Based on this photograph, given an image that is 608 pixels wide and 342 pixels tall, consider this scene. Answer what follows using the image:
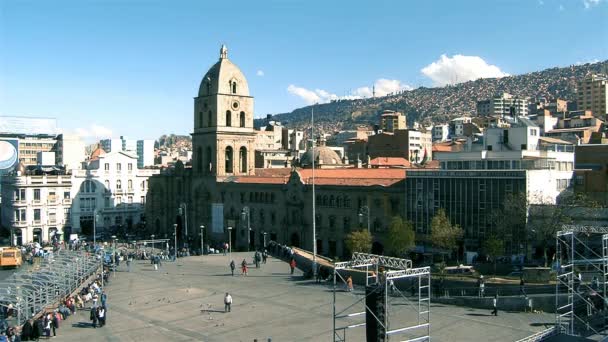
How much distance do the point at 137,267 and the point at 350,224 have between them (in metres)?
22.4

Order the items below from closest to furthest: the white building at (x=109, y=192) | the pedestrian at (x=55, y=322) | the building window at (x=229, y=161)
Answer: the pedestrian at (x=55, y=322) < the building window at (x=229, y=161) < the white building at (x=109, y=192)

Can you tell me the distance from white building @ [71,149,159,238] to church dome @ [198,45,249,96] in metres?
20.7

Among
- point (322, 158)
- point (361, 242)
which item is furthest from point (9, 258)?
point (322, 158)

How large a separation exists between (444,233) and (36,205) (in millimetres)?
60235

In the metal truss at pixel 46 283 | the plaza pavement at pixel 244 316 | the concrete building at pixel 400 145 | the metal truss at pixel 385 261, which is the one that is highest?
the concrete building at pixel 400 145

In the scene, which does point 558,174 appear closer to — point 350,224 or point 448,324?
point 350,224

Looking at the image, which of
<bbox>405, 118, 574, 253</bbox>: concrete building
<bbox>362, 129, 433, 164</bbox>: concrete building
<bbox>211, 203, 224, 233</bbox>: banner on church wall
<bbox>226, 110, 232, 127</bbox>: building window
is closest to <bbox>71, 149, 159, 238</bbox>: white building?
<bbox>211, 203, 224, 233</bbox>: banner on church wall

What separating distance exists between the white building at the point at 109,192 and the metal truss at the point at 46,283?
4579cm

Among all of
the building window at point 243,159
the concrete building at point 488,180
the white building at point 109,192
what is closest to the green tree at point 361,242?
the concrete building at point 488,180

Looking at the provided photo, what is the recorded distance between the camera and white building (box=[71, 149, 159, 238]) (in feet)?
317

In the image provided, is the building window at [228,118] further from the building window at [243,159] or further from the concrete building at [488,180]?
the concrete building at [488,180]

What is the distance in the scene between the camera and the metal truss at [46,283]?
117 ft

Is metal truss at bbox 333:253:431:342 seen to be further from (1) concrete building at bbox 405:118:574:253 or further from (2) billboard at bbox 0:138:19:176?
(2) billboard at bbox 0:138:19:176

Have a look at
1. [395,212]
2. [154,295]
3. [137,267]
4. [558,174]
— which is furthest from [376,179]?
[154,295]
